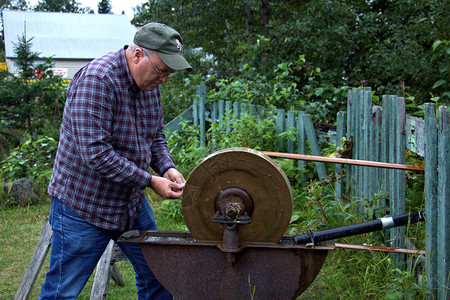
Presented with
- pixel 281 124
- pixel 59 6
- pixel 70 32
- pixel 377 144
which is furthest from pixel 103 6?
pixel 377 144

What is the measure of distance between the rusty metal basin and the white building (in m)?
31.9

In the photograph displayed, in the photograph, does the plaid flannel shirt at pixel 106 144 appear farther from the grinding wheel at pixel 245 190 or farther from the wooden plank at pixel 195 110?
the wooden plank at pixel 195 110

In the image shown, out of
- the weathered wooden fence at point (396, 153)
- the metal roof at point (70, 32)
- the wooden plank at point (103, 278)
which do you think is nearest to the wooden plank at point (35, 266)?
the wooden plank at point (103, 278)

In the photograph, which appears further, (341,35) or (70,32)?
(70,32)

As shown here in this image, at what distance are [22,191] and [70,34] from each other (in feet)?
106

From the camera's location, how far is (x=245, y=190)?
242cm

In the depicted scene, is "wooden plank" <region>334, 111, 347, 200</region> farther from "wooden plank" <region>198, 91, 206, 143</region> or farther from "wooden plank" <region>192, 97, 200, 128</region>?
"wooden plank" <region>192, 97, 200, 128</region>

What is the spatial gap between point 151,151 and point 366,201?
6.51 feet

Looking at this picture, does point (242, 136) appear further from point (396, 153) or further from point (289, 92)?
point (396, 153)

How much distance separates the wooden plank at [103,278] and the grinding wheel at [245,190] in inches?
48.0

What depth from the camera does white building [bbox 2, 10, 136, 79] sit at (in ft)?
110

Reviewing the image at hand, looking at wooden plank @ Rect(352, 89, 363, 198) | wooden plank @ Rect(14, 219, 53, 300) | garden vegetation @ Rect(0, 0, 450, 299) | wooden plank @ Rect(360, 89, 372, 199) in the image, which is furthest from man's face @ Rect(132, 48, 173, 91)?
wooden plank @ Rect(352, 89, 363, 198)

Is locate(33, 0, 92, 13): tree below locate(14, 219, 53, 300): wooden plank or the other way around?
the other way around

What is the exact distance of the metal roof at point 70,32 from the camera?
111 ft
